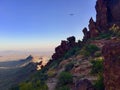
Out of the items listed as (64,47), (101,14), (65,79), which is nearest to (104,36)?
(101,14)

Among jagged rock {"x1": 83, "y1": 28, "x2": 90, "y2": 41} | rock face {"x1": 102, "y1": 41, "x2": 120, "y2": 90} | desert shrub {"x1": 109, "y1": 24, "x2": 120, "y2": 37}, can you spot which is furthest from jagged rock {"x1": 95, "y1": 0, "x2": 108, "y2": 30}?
rock face {"x1": 102, "y1": 41, "x2": 120, "y2": 90}

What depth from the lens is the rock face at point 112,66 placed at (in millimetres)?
25808

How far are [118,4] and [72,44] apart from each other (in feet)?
56.6

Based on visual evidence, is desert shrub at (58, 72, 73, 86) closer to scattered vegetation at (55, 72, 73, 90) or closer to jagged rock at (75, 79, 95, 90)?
scattered vegetation at (55, 72, 73, 90)

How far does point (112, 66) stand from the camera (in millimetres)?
26250

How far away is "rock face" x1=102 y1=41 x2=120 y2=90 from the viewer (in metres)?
25.8

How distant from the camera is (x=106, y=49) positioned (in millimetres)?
27125

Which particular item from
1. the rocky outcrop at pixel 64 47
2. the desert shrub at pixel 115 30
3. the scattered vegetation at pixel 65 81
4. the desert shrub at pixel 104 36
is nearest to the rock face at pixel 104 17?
the desert shrub at pixel 115 30

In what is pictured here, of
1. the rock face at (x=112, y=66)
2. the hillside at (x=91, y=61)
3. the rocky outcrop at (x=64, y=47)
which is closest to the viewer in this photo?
the rock face at (x=112, y=66)

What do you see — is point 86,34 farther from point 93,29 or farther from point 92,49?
point 92,49

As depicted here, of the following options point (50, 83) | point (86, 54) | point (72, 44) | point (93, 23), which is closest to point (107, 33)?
point (93, 23)

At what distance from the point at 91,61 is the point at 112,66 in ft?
80.8

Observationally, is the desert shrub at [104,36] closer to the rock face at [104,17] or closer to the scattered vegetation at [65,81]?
the rock face at [104,17]

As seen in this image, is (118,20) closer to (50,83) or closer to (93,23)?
(93,23)
